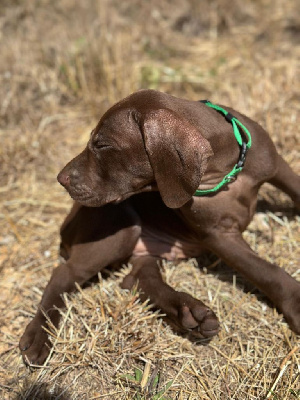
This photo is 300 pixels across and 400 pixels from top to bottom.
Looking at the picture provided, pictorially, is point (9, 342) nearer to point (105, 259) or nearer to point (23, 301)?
point (23, 301)

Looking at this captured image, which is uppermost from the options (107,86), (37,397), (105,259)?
(107,86)

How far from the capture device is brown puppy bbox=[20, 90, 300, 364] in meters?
2.97

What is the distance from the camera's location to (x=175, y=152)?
2.89 metres

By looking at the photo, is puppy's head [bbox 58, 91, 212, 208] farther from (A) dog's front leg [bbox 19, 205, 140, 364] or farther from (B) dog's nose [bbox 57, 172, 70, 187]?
(A) dog's front leg [bbox 19, 205, 140, 364]

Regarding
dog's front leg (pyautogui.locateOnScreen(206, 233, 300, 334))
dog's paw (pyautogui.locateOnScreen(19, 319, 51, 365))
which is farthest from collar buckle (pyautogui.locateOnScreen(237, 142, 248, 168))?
dog's paw (pyautogui.locateOnScreen(19, 319, 51, 365))

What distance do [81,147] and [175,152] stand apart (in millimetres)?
3151

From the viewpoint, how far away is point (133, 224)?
3.94 metres

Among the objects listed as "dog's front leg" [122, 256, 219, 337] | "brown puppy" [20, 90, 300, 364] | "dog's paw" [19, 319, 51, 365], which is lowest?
"dog's paw" [19, 319, 51, 365]

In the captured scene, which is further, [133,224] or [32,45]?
[32,45]

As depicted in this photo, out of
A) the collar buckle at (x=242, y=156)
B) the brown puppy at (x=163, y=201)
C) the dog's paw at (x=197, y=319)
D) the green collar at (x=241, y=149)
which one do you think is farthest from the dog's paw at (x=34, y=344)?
the collar buckle at (x=242, y=156)

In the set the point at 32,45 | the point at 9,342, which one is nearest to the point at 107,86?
the point at 32,45

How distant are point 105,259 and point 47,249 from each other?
0.97 meters

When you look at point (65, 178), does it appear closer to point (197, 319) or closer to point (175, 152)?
point (175, 152)

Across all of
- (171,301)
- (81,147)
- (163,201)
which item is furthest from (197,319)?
(81,147)
